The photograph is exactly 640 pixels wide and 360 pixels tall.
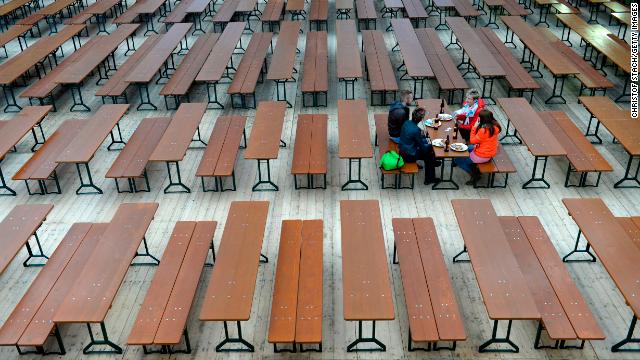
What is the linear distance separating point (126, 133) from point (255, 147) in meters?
3.60

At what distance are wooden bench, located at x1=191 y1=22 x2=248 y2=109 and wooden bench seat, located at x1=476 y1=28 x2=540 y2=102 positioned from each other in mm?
5994

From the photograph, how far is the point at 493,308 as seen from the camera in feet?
18.6

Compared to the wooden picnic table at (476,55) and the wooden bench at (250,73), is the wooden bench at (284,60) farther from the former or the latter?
the wooden picnic table at (476,55)

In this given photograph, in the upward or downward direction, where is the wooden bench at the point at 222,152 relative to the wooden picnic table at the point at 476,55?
downward

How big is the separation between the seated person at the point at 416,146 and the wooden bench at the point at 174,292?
3301mm

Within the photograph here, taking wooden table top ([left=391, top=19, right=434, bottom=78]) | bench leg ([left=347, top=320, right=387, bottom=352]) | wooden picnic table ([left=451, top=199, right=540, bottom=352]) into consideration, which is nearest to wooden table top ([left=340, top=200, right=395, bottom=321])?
bench leg ([left=347, top=320, right=387, bottom=352])

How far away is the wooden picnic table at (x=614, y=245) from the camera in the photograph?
19.2 ft

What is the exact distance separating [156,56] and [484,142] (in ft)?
25.4

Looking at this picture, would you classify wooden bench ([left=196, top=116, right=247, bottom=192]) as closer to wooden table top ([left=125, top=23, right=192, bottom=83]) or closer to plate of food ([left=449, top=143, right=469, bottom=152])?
wooden table top ([left=125, top=23, right=192, bottom=83])

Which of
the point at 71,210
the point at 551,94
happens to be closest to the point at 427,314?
the point at 71,210

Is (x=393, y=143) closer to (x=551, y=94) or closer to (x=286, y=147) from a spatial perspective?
(x=286, y=147)

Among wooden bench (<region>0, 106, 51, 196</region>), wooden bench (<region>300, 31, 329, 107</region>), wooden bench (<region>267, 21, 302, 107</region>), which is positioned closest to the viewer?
wooden bench (<region>0, 106, 51, 196</region>)

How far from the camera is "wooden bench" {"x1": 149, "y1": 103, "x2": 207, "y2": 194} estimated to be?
28.2 ft

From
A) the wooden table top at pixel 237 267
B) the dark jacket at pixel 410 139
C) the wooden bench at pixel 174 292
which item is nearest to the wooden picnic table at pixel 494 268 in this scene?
the dark jacket at pixel 410 139
